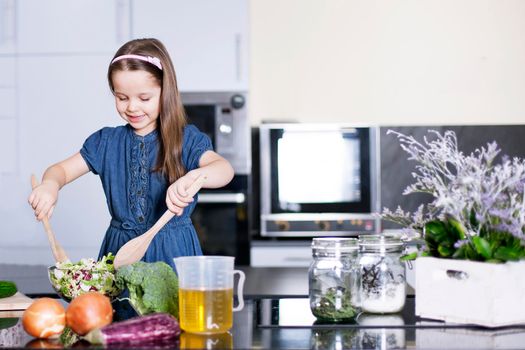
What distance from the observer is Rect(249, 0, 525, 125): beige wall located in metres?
3.74

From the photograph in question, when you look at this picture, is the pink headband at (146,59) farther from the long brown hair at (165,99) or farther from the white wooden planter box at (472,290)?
the white wooden planter box at (472,290)

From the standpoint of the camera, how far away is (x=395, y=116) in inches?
Result: 148

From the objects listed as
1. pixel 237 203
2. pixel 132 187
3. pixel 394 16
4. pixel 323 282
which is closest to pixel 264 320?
pixel 323 282

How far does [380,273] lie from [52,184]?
75 centimetres

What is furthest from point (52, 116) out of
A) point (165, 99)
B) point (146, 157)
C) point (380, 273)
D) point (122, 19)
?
point (380, 273)

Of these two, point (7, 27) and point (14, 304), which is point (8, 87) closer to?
point (7, 27)

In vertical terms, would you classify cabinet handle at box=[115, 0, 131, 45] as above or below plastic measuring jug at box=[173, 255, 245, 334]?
above

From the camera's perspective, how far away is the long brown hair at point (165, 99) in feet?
5.66

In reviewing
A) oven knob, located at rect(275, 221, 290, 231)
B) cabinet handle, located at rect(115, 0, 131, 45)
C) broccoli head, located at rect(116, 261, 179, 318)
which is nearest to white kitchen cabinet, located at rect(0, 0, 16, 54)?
cabinet handle, located at rect(115, 0, 131, 45)

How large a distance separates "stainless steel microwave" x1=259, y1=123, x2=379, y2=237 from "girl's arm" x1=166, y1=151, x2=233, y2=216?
5.03 feet

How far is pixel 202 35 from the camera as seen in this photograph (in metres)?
3.44

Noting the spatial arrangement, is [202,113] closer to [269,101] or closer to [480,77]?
[269,101]

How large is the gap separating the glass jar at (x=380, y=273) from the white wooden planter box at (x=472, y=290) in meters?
0.05

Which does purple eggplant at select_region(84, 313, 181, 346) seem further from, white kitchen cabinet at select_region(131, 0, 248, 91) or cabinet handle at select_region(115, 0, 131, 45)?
cabinet handle at select_region(115, 0, 131, 45)
